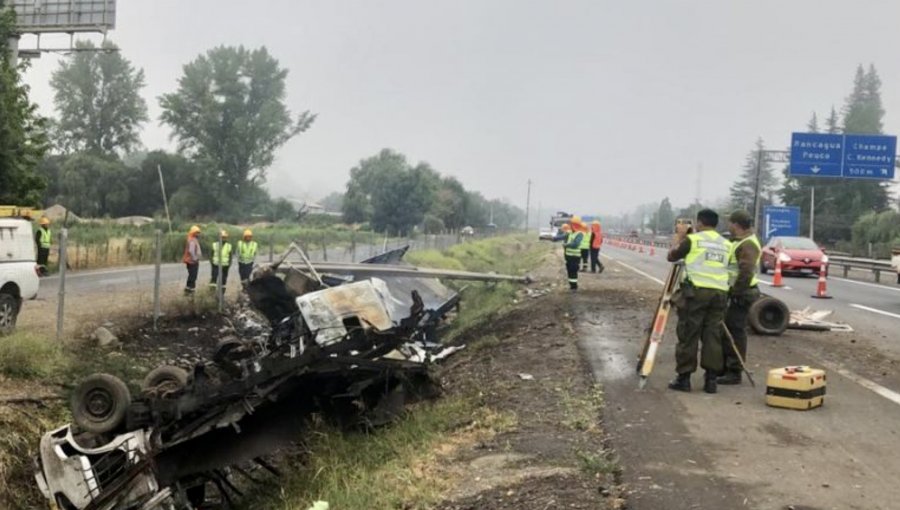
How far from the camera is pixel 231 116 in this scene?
78.2m

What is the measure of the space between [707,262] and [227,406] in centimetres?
499

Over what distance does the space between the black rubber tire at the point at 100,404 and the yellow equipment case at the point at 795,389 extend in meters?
6.18

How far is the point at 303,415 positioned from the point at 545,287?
12.2 meters

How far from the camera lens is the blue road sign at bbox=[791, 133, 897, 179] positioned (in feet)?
119

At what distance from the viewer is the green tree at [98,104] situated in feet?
279

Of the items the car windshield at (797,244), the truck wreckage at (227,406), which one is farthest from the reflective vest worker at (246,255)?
the car windshield at (797,244)

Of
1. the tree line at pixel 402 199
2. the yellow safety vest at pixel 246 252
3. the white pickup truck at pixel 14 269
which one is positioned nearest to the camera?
the white pickup truck at pixel 14 269

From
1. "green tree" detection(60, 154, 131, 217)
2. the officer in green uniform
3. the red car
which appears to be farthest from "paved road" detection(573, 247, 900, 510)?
"green tree" detection(60, 154, 131, 217)

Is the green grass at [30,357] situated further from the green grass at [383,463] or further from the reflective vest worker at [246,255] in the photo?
the reflective vest worker at [246,255]

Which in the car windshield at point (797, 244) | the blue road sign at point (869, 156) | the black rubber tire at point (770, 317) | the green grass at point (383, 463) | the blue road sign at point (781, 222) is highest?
the blue road sign at point (869, 156)

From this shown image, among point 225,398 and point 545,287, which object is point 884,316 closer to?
point 545,287

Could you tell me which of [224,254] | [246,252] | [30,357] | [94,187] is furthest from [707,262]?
[94,187]

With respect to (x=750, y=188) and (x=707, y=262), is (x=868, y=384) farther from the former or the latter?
(x=750, y=188)

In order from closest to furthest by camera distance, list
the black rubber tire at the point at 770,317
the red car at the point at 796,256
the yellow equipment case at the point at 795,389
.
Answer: the yellow equipment case at the point at 795,389, the black rubber tire at the point at 770,317, the red car at the point at 796,256
